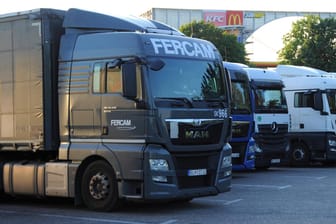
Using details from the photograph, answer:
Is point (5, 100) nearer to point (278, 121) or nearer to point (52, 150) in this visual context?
point (52, 150)

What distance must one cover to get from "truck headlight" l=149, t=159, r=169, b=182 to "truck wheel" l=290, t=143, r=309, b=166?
36.1ft

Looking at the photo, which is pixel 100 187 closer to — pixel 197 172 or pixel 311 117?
pixel 197 172

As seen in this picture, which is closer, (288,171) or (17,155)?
(17,155)

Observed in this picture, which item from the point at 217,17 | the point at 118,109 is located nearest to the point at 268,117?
the point at 118,109

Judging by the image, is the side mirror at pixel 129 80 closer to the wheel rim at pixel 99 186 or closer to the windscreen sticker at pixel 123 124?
the windscreen sticker at pixel 123 124

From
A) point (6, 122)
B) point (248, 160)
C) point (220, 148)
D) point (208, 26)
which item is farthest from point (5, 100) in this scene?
point (208, 26)

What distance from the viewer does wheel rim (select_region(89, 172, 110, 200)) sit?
10.3 meters

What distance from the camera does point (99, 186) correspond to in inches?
408

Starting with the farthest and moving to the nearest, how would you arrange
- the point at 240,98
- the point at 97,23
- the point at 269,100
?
1. the point at 269,100
2. the point at 240,98
3. the point at 97,23

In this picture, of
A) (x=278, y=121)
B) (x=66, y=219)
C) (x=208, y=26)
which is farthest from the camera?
(x=208, y=26)

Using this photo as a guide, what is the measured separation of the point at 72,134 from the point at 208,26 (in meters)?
42.9

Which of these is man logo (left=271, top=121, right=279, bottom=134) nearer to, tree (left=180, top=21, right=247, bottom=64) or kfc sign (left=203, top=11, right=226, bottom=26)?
tree (left=180, top=21, right=247, bottom=64)

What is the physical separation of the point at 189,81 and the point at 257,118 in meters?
7.05

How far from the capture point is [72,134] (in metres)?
10.6
